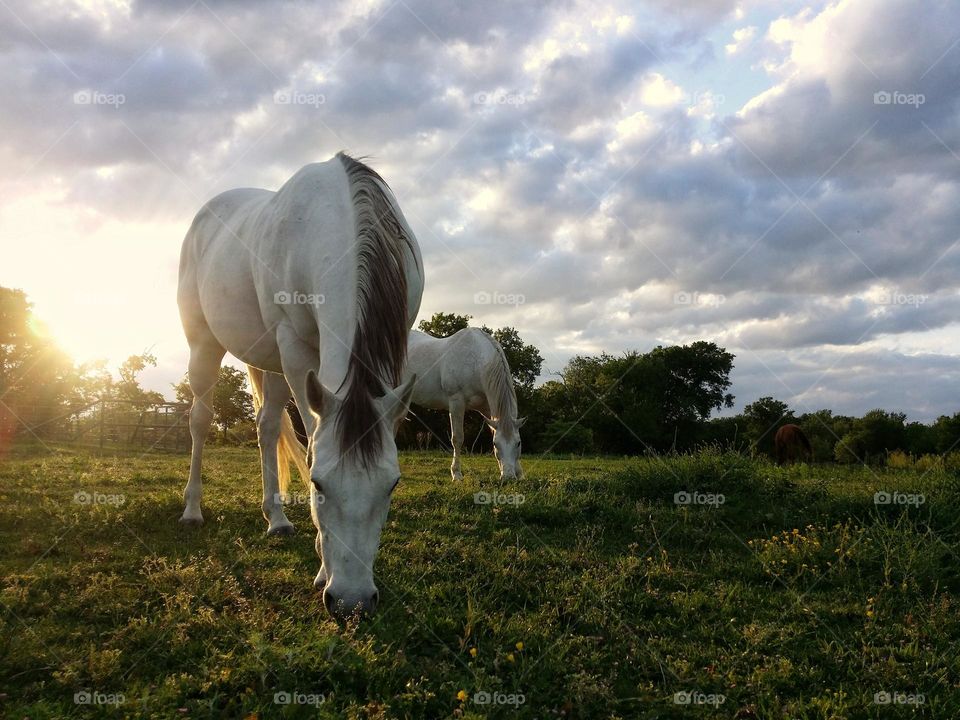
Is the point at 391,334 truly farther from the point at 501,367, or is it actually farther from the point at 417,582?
the point at 501,367

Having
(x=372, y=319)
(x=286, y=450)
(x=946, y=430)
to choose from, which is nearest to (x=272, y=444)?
(x=286, y=450)

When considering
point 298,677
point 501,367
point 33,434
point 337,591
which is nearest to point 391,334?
point 337,591

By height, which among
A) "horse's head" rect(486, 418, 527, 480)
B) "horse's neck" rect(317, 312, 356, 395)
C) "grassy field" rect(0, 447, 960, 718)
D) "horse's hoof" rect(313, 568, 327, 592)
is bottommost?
"grassy field" rect(0, 447, 960, 718)

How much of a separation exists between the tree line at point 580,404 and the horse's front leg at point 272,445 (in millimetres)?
14575

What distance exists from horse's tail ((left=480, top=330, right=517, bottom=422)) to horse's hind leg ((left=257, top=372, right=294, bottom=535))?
18.0 ft

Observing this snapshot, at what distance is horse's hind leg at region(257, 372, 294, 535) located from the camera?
19.1ft

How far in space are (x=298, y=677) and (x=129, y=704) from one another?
2.44 feet

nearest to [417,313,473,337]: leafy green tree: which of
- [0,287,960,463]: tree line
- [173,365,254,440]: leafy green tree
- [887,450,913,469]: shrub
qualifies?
[0,287,960,463]: tree line

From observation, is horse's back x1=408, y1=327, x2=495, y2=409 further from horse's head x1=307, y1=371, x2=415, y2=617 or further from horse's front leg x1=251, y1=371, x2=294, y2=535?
horse's head x1=307, y1=371, x2=415, y2=617

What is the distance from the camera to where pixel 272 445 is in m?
6.24

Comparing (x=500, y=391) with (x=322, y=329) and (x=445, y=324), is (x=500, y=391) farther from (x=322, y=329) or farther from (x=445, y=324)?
(x=445, y=324)

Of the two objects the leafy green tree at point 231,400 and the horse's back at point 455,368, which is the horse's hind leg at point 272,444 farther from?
the leafy green tree at point 231,400

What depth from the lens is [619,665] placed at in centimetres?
356

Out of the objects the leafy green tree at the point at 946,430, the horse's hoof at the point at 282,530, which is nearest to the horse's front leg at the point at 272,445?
the horse's hoof at the point at 282,530
